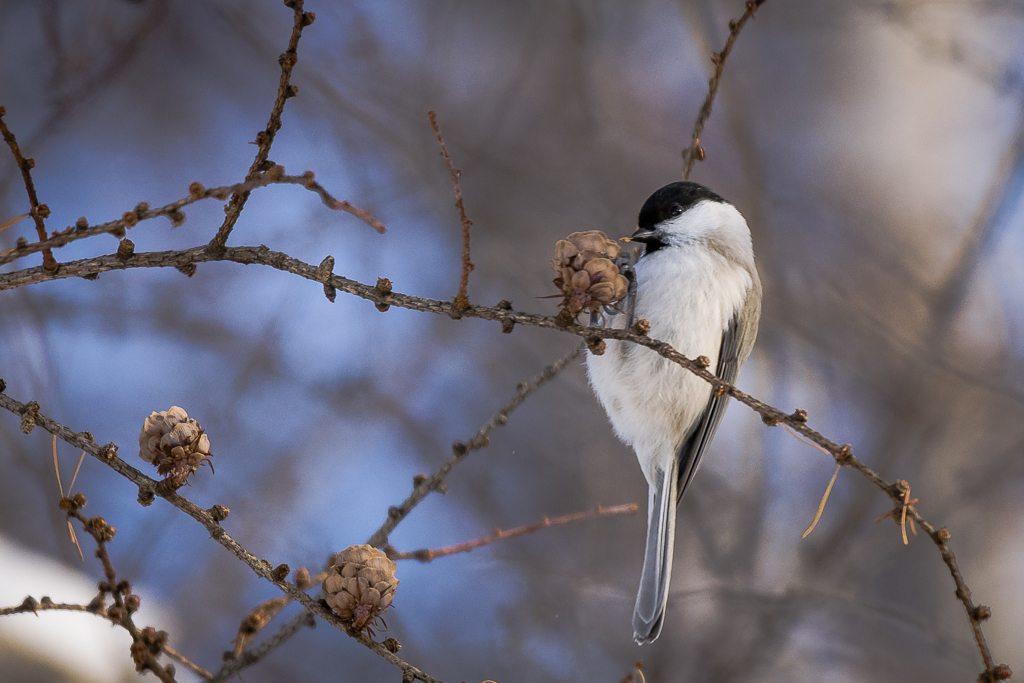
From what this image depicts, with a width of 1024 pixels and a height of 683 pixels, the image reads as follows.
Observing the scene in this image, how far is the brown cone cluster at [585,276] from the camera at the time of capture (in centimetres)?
68

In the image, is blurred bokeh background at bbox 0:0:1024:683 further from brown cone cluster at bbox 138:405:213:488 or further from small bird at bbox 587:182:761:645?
brown cone cluster at bbox 138:405:213:488

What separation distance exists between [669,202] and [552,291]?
85 cm

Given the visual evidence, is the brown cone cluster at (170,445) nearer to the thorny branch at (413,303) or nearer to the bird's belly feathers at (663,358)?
the thorny branch at (413,303)

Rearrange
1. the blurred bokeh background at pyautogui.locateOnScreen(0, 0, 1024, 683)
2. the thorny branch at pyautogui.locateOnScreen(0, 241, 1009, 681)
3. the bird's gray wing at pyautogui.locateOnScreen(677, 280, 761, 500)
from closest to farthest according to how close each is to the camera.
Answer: the thorny branch at pyautogui.locateOnScreen(0, 241, 1009, 681) < the bird's gray wing at pyautogui.locateOnScreen(677, 280, 761, 500) < the blurred bokeh background at pyautogui.locateOnScreen(0, 0, 1024, 683)

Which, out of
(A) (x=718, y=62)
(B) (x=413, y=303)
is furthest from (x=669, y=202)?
(B) (x=413, y=303)

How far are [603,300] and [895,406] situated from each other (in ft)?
6.30

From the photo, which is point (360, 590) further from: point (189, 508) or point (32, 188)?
point (32, 188)

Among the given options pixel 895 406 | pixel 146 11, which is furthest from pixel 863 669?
pixel 146 11

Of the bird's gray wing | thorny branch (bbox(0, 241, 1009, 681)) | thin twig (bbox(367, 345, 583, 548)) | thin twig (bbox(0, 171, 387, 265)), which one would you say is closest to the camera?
thin twig (bbox(0, 171, 387, 265))

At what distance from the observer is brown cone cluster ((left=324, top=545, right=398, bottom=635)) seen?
1.89 feet

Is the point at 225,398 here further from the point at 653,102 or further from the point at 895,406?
the point at 895,406

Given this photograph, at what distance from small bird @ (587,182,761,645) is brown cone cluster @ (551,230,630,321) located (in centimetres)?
53

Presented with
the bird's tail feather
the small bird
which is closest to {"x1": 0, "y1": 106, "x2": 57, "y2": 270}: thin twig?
the small bird

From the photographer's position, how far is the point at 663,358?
4.42ft
